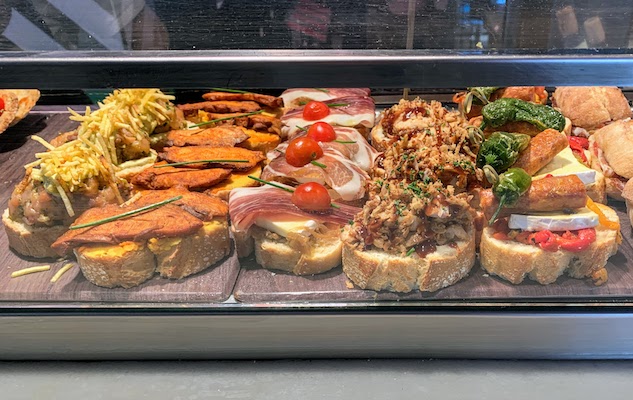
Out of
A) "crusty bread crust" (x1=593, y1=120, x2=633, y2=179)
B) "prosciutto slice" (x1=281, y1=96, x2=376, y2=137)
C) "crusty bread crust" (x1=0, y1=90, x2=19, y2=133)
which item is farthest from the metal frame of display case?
"crusty bread crust" (x1=0, y1=90, x2=19, y2=133)

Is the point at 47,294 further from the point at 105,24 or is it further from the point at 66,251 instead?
the point at 105,24

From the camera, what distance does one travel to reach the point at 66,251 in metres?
2.79

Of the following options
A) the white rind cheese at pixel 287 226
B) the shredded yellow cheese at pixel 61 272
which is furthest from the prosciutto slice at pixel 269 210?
the shredded yellow cheese at pixel 61 272

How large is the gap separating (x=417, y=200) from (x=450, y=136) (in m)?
0.51

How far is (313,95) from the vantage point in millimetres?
3869

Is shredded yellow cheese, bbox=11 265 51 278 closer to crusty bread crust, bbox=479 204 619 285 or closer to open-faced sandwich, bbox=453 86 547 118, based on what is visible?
crusty bread crust, bbox=479 204 619 285

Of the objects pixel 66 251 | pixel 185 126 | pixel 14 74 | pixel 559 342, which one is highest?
pixel 14 74

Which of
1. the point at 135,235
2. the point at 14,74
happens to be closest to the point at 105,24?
the point at 14,74

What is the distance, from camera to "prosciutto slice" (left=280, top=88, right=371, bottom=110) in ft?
12.6

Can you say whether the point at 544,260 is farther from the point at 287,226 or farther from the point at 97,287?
the point at 97,287

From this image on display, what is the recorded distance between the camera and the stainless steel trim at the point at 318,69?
5.89 ft

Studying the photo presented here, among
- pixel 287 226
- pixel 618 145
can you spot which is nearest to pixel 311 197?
pixel 287 226

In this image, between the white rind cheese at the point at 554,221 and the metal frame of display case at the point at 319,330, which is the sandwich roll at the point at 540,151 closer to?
the white rind cheese at the point at 554,221

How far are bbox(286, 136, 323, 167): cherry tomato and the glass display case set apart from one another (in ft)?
1.88
